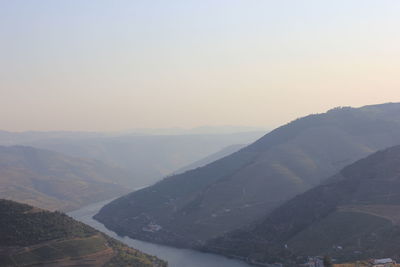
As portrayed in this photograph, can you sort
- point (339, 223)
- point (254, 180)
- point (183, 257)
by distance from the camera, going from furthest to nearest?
point (254, 180)
point (183, 257)
point (339, 223)

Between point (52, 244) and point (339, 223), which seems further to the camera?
point (339, 223)

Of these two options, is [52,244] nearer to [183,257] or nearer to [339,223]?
[183,257]

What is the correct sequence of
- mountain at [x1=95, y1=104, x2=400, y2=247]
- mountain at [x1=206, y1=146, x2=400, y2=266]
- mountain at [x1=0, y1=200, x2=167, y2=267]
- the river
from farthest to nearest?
mountain at [x1=95, y1=104, x2=400, y2=247]
the river
mountain at [x1=206, y1=146, x2=400, y2=266]
mountain at [x1=0, y1=200, x2=167, y2=267]

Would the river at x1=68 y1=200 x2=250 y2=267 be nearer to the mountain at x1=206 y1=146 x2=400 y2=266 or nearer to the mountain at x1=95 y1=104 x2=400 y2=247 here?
the mountain at x1=206 y1=146 x2=400 y2=266

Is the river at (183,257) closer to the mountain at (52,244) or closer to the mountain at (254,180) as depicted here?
the mountain at (254,180)

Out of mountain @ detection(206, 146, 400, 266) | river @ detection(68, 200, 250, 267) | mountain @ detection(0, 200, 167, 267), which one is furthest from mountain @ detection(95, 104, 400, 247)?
mountain @ detection(0, 200, 167, 267)

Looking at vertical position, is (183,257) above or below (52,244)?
below

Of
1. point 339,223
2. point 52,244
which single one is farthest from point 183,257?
point 52,244
